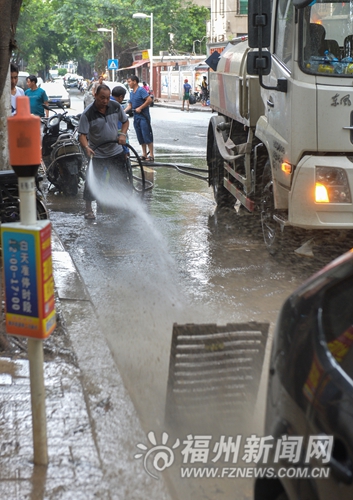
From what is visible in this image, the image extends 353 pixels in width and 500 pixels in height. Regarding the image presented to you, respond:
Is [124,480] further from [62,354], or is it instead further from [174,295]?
[174,295]

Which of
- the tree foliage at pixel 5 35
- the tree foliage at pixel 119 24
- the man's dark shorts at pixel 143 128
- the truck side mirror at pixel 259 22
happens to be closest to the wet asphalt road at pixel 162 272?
the tree foliage at pixel 5 35

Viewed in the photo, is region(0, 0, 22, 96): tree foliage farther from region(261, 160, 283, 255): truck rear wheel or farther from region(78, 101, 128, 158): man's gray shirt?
region(78, 101, 128, 158): man's gray shirt

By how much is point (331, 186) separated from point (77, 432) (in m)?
3.49

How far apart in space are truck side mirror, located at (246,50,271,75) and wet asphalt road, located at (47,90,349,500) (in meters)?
1.93

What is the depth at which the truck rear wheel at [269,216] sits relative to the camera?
763cm

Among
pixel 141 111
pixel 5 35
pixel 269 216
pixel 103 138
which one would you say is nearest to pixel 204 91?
pixel 141 111

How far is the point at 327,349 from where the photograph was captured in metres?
2.31

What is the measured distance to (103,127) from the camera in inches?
403

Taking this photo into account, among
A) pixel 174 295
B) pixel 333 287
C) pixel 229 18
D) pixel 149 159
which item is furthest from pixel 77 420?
pixel 229 18

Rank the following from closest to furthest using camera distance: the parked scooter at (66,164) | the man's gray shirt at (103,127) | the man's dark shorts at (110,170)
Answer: the man's gray shirt at (103,127)
the man's dark shorts at (110,170)
the parked scooter at (66,164)

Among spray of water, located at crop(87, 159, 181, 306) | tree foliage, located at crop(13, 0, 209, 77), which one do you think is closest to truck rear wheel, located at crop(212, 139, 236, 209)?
spray of water, located at crop(87, 159, 181, 306)

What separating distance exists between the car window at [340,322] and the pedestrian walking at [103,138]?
7654 mm

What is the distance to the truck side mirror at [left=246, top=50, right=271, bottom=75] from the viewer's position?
6676mm

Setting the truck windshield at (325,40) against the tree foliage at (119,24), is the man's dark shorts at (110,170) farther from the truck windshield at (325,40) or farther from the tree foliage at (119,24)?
the tree foliage at (119,24)
